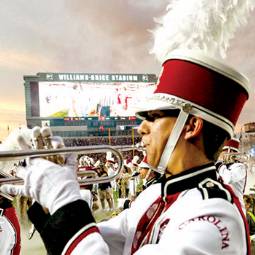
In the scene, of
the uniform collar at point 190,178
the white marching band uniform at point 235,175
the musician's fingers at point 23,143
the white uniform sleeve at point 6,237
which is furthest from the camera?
the white marching band uniform at point 235,175

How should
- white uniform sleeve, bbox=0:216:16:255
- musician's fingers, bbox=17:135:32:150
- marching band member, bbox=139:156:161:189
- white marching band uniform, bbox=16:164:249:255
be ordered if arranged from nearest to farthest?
1. white marching band uniform, bbox=16:164:249:255
2. musician's fingers, bbox=17:135:32:150
3. marching band member, bbox=139:156:161:189
4. white uniform sleeve, bbox=0:216:16:255

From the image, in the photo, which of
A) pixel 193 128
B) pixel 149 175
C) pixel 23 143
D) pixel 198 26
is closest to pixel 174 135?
pixel 193 128

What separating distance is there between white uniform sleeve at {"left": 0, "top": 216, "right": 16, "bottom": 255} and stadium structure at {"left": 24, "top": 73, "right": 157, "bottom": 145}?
82.8 feet

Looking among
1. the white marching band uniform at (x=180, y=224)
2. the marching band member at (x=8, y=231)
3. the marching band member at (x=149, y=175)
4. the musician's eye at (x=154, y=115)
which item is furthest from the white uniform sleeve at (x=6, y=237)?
the musician's eye at (x=154, y=115)

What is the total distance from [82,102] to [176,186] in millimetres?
29255

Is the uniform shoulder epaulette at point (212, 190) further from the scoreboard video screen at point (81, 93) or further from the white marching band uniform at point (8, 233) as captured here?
the scoreboard video screen at point (81, 93)

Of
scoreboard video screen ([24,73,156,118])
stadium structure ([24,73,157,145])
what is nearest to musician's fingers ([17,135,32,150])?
stadium structure ([24,73,157,145])

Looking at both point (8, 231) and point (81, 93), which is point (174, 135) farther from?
point (81, 93)

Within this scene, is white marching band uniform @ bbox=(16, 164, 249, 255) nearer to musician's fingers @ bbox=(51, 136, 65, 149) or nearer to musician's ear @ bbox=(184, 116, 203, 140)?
musician's ear @ bbox=(184, 116, 203, 140)

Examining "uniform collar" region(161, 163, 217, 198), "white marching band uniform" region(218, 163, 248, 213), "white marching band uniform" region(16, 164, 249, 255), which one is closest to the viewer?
"white marching band uniform" region(16, 164, 249, 255)

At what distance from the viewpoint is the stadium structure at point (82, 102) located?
95.2 ft

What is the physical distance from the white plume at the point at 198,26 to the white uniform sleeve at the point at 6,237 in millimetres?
2619

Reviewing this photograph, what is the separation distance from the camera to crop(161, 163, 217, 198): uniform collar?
1011mm

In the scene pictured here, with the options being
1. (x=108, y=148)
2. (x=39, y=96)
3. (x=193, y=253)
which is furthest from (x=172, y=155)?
(x=39, y=96)
